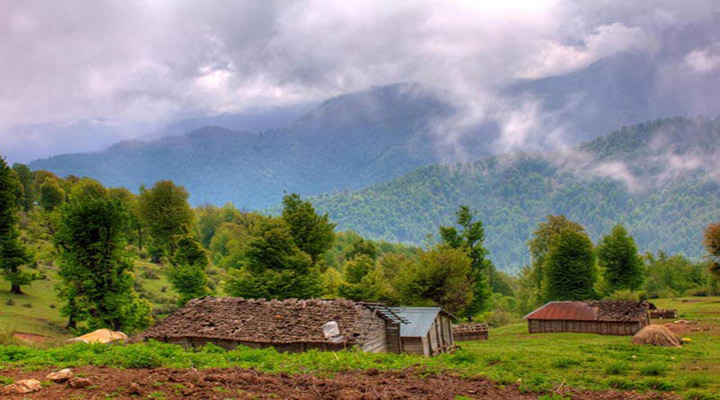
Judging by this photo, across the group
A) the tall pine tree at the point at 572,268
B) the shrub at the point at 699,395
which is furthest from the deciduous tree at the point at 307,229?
the shrub at the point at 699,395

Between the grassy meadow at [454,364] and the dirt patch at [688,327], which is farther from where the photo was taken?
the dirt patch at [688,327]

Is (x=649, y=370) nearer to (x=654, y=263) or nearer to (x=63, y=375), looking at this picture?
(x=63, y=375)

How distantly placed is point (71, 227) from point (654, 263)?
114 metres

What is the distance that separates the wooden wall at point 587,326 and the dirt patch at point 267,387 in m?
42.4

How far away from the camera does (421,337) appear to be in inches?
1246

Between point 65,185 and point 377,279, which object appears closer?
point 377,279

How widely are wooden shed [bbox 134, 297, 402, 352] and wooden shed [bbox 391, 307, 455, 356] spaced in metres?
0.89

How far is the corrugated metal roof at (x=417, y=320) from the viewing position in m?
32.1

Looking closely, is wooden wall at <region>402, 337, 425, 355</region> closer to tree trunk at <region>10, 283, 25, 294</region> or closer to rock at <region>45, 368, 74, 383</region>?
rock at <region>45, 368, 74, 383</region>

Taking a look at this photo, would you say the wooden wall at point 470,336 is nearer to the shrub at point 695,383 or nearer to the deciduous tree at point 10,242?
the shrub at point 695,383

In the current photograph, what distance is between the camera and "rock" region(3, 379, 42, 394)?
34.0 ft

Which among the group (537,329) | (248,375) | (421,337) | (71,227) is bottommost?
(537,329)

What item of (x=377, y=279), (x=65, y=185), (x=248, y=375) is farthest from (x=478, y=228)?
(x=65, y=185)

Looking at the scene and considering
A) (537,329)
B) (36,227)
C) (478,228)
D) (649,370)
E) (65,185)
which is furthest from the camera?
(65,185)
